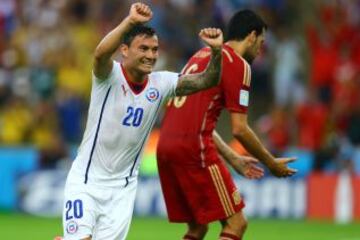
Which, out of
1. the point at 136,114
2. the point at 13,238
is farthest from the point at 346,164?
the point at 136,114

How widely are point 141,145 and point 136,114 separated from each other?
27 centimetres

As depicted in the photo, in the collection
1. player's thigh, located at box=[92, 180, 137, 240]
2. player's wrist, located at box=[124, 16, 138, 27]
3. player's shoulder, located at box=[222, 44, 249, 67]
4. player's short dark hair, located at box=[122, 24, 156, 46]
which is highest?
player's wrist, located at box=[124, 16, 138, 27]

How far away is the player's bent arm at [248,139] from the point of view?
396 inches

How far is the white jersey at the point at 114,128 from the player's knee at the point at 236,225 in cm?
140

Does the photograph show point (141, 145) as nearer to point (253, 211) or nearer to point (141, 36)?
point (141, 36)

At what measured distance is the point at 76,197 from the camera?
905cm

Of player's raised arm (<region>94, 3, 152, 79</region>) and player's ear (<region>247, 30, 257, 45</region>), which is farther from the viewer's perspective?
player's ear (<region>247, 30, 257, 45</region>)

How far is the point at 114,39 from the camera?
8.65 m

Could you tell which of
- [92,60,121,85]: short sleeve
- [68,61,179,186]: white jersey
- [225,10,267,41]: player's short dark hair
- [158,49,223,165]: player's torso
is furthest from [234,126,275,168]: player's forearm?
[92,60,121,85]: short sleeve

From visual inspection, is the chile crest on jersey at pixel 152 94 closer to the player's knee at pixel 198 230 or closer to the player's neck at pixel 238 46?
the player's neck at pixel 238 46

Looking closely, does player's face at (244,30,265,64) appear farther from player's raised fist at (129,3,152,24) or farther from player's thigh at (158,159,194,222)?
player's raised fist at (129,3,152,24)

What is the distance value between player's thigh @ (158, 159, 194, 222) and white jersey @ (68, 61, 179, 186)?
1.42 metres

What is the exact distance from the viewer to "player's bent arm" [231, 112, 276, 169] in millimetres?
10062

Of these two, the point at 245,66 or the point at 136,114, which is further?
the point at 245,66
